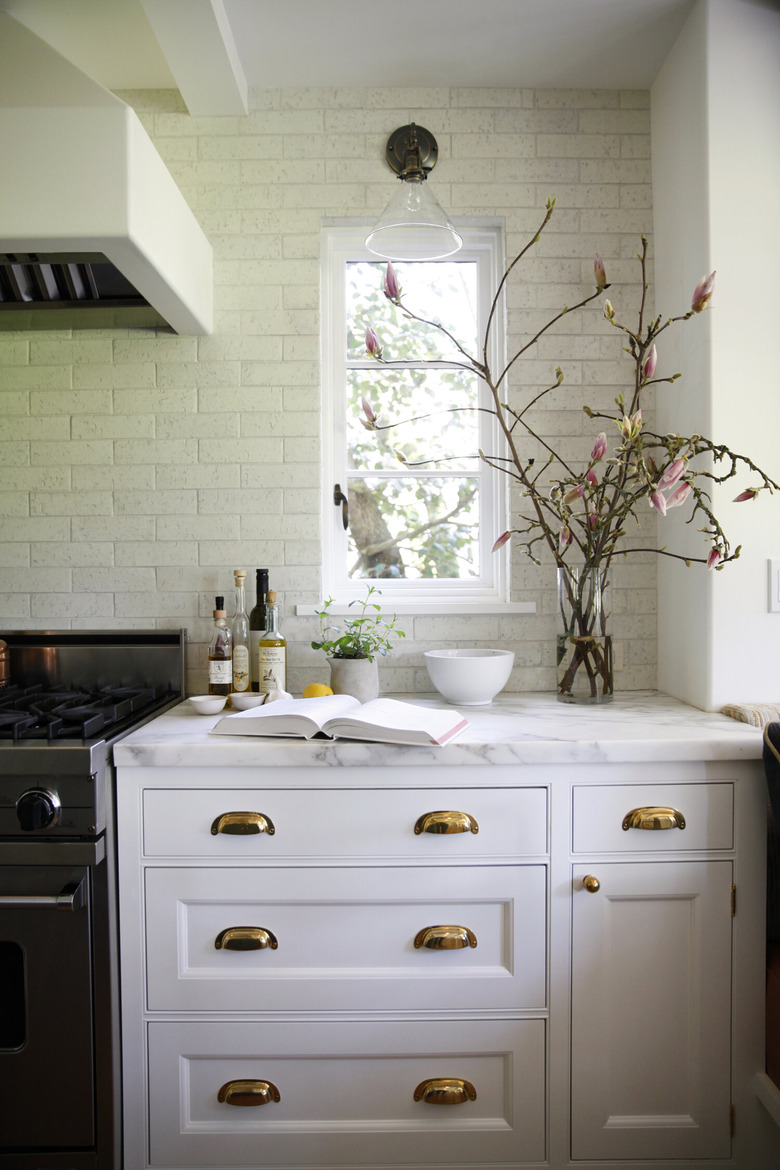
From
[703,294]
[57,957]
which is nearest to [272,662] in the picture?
[57,957]

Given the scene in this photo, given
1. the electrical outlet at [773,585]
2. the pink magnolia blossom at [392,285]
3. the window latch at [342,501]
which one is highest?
the pink magnolia blossom at [392,285]

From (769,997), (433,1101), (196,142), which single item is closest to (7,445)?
(196,142)

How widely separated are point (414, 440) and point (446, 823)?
1198 millimetres

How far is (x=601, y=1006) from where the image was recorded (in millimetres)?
1507

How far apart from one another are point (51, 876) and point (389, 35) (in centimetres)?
215

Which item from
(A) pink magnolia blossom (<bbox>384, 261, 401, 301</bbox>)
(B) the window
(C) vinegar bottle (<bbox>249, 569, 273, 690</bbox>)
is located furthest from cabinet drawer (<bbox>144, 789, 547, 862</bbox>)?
(A) pink magnolia blossom (<bbox>384, 261, 401, 301</bbox>)

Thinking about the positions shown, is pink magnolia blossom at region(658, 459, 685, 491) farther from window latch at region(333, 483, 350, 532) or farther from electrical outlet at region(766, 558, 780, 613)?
window latch at region(333, 483, 350, 532)

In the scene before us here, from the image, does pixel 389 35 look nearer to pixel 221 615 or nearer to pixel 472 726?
pixel 221 615

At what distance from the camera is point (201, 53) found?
6.08 feet

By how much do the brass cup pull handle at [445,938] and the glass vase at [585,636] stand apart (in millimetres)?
683

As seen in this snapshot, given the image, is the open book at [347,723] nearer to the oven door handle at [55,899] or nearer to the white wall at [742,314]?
the oven door handle at [55,899]

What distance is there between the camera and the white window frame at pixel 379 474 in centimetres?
221

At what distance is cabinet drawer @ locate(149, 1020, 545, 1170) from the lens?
150 centimetres

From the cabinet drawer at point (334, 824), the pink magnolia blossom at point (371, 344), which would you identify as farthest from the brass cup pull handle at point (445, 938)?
the pink magnolia blossom at point (371, 344)
